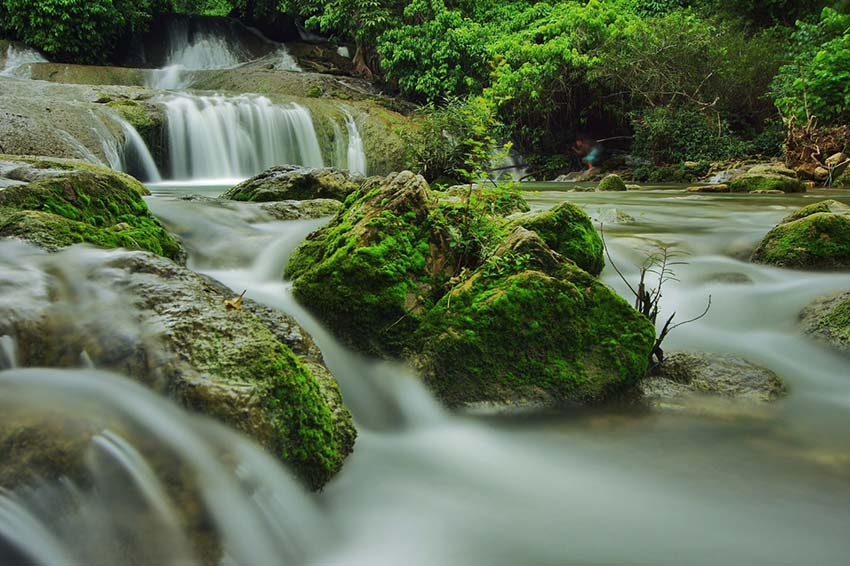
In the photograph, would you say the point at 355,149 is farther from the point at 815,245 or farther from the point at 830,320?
the point at 830,320

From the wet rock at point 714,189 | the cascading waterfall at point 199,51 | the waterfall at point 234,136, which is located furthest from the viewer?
the cascading waterfall at point 199,51

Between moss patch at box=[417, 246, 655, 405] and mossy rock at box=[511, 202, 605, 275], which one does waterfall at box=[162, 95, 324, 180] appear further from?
moss patch at box=[417, 246, 655, 405]

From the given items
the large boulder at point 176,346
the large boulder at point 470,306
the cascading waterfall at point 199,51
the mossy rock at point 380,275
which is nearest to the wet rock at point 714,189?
the large boulder at point 470,306

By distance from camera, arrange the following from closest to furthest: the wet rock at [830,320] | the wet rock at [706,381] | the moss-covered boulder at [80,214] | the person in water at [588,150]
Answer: the moss-covered boulder at [80,214] < the wet rock at [706,381] < the wet rock at [830,320] < the person in water at [588,150]

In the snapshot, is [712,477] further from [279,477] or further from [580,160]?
[580,160]

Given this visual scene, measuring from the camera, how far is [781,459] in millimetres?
2922

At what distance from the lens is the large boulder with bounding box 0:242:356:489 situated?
7.27 ft

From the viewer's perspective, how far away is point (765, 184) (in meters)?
12.3

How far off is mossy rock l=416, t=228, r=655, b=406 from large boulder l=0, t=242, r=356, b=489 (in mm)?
910

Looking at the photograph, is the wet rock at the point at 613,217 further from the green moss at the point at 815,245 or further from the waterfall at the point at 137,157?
the waterfall at the point at 137,157

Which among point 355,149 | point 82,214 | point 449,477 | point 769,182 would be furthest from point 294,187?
point 769,182

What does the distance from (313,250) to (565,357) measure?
209cm

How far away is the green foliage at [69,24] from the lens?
21422mm

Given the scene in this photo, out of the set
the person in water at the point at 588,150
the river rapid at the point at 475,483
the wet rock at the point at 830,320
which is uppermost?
the person in water at the point at 588,150
